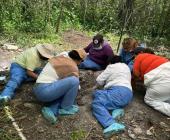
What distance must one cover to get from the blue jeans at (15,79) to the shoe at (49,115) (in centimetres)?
72

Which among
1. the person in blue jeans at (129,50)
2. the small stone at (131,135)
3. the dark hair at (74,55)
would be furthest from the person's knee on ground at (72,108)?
the person in blue jeans at (129,50)

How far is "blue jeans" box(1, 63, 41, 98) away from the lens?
6.10 m

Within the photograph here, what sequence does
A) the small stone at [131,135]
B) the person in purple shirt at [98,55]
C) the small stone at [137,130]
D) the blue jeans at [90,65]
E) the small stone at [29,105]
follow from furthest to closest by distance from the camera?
1. the blue jeans at [90,65]
2. the person in purple shirt at [98,55]
3. the small stone at [29,105]
4. the small stone at [137,130]
5. the small stone at [131,135]

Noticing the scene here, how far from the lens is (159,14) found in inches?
490

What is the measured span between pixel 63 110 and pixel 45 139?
2.04 feet

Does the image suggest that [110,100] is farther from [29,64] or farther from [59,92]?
Result: [29,64]

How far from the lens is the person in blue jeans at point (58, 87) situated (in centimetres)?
551

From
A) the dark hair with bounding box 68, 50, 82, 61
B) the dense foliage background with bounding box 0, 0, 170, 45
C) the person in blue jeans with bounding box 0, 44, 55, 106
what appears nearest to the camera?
the dark hair with bounding box 68, 50, 82, 61

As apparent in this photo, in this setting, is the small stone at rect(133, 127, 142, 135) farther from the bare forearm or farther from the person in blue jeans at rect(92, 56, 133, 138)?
the bare forearm

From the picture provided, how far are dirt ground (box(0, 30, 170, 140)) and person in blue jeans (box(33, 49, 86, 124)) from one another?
0.14 meters

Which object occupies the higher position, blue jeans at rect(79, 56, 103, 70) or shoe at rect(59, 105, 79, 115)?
blue jeans at rect(79, 56, 103, 70)

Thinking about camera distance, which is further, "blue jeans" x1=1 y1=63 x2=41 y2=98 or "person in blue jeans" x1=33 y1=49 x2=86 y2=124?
"blue jeans" x1=1 y1=63 x2=41 y2=98

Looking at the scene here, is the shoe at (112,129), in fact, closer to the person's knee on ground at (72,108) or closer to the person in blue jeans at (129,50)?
the person's knee on ground at (72,108)

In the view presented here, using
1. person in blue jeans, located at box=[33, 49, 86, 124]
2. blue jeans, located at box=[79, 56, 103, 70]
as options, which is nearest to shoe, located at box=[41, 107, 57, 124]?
person in blue jeans, located at box=[33, 49, 86, 124]
